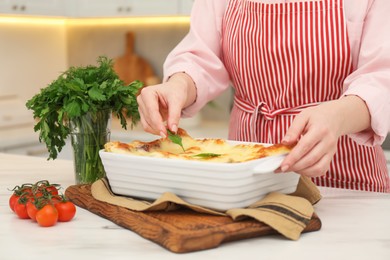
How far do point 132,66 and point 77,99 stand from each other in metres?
2.40

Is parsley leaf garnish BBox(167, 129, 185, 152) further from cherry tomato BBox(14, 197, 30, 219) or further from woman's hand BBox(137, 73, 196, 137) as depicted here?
cherry tomato BBox(14, 197, 30, 219)

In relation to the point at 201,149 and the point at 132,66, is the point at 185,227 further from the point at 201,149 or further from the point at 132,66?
the point at 132,66

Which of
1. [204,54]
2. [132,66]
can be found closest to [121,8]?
[132,66]

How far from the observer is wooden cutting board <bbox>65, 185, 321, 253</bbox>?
0.94 meters

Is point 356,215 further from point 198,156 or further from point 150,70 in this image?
point 150,70

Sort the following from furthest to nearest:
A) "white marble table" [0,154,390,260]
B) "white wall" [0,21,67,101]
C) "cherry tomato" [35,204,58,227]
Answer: "white wall" [0,21,67,101] < "cherry tomato" [35,204,58,227] < "white marble table" [0,154,390,260]

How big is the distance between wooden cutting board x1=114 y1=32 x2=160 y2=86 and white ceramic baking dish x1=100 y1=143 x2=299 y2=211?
2509 mm

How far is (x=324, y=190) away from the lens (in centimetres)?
138

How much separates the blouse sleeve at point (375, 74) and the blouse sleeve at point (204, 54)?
37 cm

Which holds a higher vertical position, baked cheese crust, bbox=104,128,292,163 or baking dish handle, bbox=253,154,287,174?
baking dish handle, bbox=253,154,287,174

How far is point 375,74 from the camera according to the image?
1309 millimetres

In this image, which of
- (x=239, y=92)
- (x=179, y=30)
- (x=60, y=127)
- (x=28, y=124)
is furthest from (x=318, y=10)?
(x=28, y=124)

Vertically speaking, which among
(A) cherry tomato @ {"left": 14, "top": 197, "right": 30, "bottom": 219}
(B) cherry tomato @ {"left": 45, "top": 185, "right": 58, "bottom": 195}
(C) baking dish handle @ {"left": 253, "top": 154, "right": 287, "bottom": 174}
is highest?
(C) baking dish handle @ {"left": 253, "top": 154, "right": 287, "bottom": 174}

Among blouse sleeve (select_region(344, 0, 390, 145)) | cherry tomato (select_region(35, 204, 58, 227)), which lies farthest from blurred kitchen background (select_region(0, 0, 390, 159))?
cherry tomato (select_region(35, 204, 58, 227))
